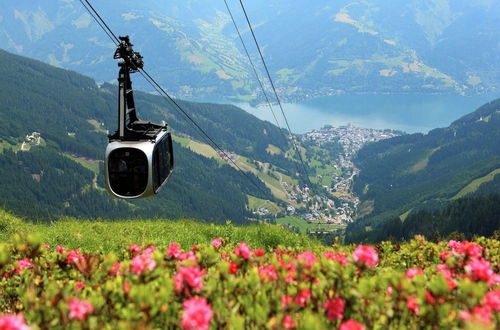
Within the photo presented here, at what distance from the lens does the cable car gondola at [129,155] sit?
14.6 metres

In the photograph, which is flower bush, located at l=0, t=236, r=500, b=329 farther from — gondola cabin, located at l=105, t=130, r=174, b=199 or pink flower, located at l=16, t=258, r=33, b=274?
gondola cabin, located at l=105, t=130, r=174, b=199

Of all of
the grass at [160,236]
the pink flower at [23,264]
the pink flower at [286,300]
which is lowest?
the grass at [160,236]

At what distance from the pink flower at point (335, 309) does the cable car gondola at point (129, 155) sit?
11.7m

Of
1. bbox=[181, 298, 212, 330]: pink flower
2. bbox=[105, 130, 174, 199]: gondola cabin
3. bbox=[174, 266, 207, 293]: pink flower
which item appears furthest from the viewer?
bbox=[105, 130, 174, 199]: gondola cabin

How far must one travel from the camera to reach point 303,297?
3609 millimetres

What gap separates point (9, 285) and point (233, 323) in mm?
3440

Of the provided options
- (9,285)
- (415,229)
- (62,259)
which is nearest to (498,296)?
(62,259)

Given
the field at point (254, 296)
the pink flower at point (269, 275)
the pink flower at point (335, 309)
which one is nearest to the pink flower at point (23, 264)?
the field at point (254, 296)

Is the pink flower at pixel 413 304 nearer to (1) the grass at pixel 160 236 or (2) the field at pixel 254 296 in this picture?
(2) the field at pixel 254 296

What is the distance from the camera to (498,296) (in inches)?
129

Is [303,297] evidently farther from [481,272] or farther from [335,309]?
[481,272]

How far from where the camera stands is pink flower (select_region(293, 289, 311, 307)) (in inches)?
141

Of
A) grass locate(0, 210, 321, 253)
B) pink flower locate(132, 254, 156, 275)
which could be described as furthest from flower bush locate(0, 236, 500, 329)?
grass locate(0, 210, 321, 253)

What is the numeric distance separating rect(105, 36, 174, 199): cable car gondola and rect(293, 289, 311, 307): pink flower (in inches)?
449
